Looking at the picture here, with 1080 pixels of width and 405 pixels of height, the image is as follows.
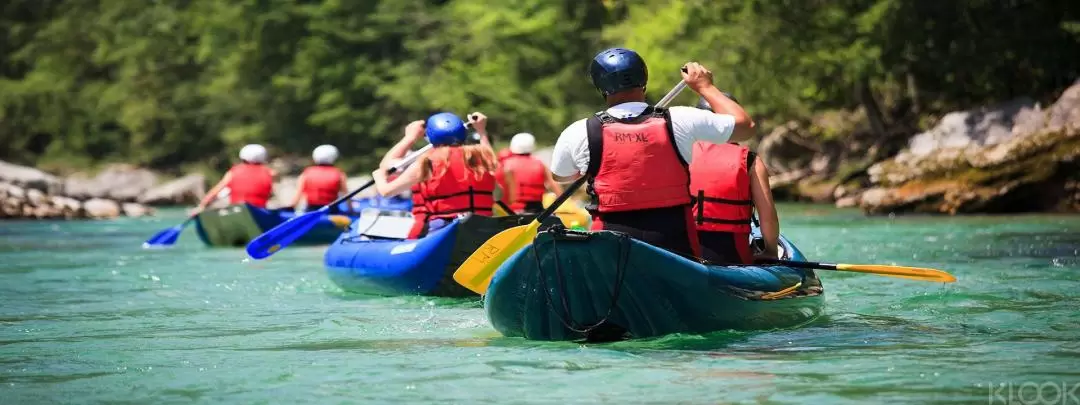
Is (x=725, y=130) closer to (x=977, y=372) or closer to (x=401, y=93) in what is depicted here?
(x=977, y=372)

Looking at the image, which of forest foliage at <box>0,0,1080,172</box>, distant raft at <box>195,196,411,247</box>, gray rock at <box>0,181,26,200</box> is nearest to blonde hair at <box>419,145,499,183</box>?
distant raft at <box>195,196,411,247</box>

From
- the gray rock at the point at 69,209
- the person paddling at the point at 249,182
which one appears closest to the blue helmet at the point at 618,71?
the person paddling at the point at 249,182

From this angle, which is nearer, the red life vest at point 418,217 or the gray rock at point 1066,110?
the red life vest at point 418,217

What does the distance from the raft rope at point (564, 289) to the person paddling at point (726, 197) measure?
943 mm

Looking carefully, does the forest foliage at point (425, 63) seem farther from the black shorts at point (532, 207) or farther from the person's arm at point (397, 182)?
the person's arm at point (397, 182)

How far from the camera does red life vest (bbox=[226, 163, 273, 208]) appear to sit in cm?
1870

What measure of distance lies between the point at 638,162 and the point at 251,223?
38.7ft

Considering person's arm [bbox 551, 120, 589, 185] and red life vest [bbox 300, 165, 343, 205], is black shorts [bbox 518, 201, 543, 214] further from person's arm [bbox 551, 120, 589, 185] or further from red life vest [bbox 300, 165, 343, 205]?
person's arm [bbox 551, 120, 589, 185]

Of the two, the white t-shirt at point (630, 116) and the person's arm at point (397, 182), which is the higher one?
the white t-shirt at point (630, 116)

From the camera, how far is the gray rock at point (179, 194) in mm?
38469

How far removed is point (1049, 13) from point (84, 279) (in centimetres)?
1890

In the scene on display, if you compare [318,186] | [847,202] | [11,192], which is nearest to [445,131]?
[318,186]

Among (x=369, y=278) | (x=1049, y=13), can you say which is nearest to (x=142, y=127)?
(x=1049, y=13)
